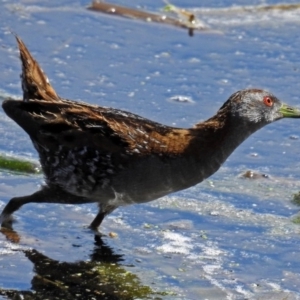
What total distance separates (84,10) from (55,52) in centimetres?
130

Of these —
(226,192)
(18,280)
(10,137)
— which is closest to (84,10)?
(10,137)

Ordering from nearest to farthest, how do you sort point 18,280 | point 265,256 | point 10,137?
point 18,280 → point 265,256 → point 10,137

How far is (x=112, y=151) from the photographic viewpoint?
7.84 m

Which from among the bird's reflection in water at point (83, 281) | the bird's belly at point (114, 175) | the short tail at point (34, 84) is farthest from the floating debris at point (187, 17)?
the bird's reflection in water at point (83, 281)

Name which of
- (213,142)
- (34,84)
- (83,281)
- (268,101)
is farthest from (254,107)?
(83,281)

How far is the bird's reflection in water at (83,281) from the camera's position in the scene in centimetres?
692

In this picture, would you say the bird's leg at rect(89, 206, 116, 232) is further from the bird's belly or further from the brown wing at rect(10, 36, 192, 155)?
the brown wing at rect(10, 36, 192, 155)

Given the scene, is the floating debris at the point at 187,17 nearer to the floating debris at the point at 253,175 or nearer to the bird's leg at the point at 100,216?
the floating debris at the point at 253,175

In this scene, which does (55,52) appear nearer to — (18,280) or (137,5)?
(137,5)

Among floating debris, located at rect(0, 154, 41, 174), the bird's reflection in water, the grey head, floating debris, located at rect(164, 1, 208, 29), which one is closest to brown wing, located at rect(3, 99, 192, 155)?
the grey head

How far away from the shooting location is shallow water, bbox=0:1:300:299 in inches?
290

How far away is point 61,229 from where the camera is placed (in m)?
8.02

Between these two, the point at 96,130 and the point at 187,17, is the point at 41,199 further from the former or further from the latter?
the point at 187,17

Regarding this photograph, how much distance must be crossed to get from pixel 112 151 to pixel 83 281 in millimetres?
1084
